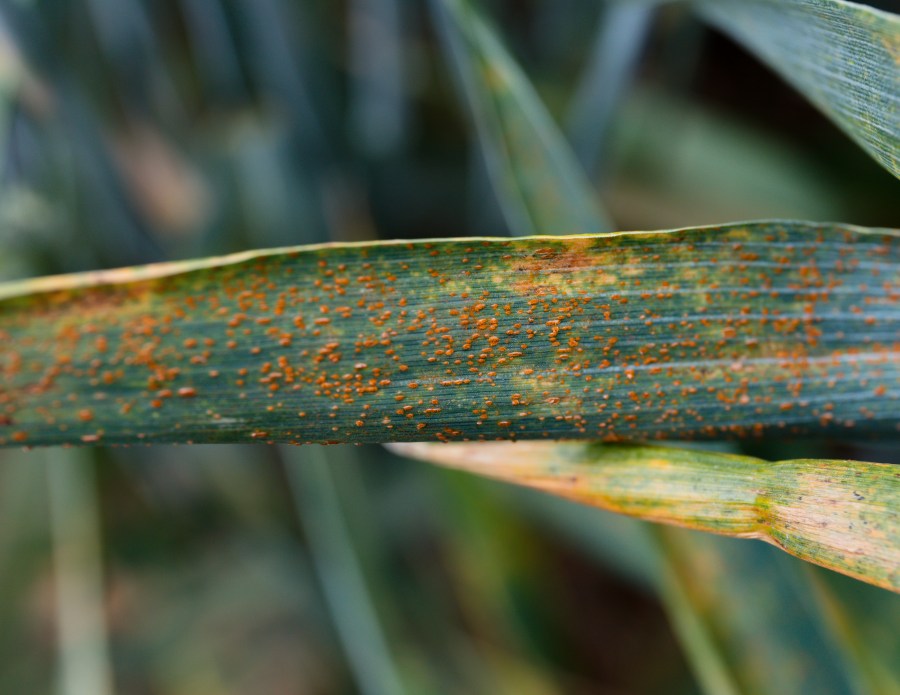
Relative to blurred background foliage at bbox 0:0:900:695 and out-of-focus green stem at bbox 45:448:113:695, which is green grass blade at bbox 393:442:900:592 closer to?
blurred background foliage at bbox 0:0:900:695

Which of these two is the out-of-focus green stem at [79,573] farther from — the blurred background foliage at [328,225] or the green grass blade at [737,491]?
the green grass blade at [737,491]

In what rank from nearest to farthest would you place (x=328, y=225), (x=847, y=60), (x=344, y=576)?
(x=847, y=60) < (x=344, y=576) < (x=328, y=225)

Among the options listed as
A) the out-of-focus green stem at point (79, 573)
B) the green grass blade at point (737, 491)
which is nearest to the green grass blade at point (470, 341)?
the green grass blade at point (737, 491)

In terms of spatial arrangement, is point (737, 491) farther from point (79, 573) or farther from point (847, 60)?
point (79, 573)

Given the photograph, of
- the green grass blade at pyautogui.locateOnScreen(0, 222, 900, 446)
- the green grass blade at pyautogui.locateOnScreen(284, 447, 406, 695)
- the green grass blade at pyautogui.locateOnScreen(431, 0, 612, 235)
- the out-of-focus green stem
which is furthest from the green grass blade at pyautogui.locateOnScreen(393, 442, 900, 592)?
the out-of-focus green stem

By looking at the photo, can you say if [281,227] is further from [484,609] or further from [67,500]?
[484,609]

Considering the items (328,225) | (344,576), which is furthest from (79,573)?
(328,225)

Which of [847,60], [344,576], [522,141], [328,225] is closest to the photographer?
[847,60]
